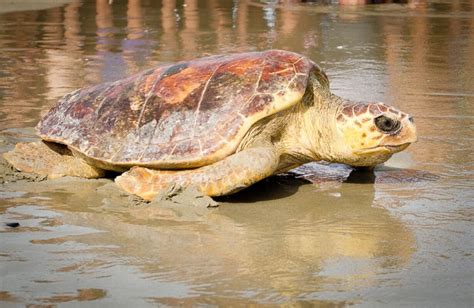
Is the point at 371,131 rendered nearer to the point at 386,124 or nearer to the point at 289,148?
the point at 386,124

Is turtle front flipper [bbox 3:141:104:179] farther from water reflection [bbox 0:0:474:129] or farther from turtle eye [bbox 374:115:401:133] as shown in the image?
turtle eye [bbox 374:115:401:133]

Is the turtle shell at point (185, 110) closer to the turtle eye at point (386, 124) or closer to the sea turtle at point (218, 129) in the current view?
the sea turtle at point (218, 129)

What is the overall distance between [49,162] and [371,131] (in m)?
2.13

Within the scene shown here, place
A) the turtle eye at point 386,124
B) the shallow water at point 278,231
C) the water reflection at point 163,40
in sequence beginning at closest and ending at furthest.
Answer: the shallow water at point 278,231 → the turtle eye at point 386,124 → the water reflection at point 163,40

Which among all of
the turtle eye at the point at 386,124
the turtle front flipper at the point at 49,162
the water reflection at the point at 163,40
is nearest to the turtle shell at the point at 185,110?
the turtle front flipper at the point at 49,162

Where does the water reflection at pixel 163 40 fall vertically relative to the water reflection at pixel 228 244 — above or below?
below

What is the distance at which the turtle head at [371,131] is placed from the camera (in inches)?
219

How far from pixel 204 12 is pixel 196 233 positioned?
13.6 meters

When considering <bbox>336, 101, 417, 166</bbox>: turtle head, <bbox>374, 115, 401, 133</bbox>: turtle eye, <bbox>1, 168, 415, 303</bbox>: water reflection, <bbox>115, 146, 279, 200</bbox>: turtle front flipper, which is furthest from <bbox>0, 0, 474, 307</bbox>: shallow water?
<bbox>374, 115, 401, 133</bbox>: turtle eye

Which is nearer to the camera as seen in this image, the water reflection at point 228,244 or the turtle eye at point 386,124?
the water reflection at point 228,244

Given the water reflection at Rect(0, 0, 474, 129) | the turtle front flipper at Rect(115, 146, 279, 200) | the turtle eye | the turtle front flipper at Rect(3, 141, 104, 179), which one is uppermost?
the turtle eye

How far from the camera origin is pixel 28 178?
588cm

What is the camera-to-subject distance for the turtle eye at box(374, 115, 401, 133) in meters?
5.57

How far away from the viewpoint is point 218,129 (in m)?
5.45
